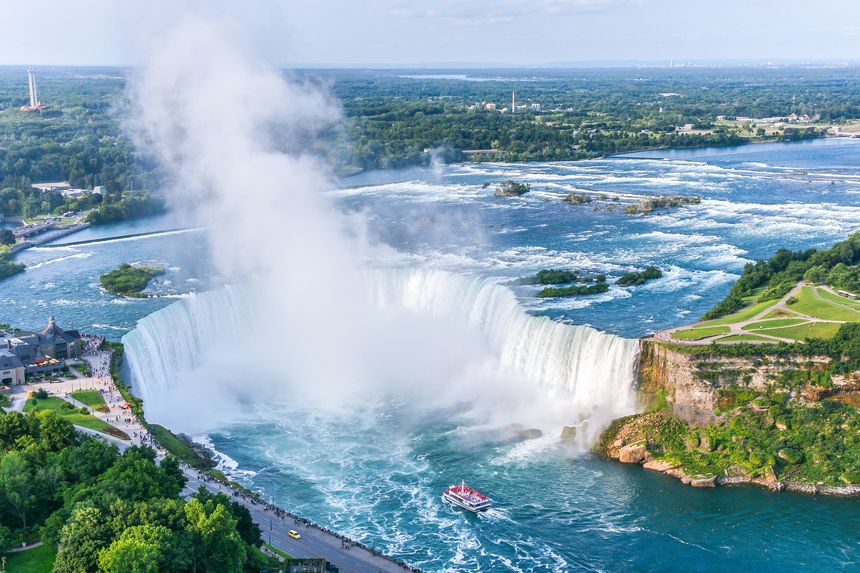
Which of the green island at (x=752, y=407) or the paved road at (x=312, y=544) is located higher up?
the green island at (x=752, y=407)

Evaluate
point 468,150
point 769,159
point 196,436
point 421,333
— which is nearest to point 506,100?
point 468,150

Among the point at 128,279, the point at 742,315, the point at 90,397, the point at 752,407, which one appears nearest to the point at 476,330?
the point at 742,315

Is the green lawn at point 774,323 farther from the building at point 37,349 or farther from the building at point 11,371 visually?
the building at point 11,371

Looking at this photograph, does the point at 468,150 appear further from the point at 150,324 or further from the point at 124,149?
the point at 150,324

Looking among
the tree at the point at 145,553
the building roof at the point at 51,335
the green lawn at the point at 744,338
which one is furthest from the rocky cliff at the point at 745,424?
the building roof at the point at 51,335

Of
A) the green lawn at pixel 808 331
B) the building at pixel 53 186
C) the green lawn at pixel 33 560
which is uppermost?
the building at pixel 53 186

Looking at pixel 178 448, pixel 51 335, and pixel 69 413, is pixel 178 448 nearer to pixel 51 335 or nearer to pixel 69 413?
pixel 69 413
